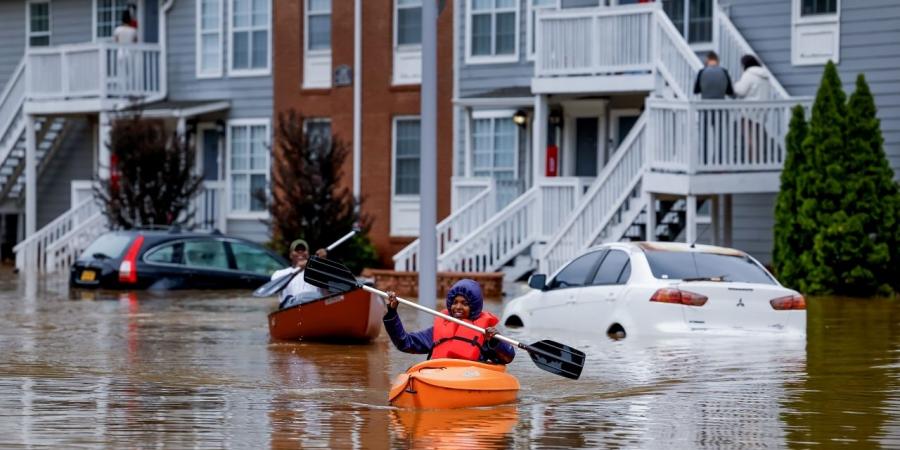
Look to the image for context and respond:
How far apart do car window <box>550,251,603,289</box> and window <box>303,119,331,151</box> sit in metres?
13.9

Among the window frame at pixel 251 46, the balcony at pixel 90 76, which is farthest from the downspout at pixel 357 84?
the balcony at pixel 90 76

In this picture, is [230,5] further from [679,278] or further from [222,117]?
[679,278]

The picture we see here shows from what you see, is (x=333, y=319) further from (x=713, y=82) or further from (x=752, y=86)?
(x=752, y=86)

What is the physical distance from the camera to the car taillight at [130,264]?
105 ft

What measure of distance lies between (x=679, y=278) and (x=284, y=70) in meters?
22.0

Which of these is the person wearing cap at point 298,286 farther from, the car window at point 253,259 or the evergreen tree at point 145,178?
the evergreen tree at point 145,178

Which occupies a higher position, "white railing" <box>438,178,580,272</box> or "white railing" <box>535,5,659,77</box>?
"white railing" <box>535,5,659,77</box>

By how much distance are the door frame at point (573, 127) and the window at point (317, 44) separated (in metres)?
6.77

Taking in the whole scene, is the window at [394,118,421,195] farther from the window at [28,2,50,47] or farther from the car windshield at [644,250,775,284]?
the car windshield at [644,250,775,284]

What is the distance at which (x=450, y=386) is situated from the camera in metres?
14.6

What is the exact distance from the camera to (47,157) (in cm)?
4700

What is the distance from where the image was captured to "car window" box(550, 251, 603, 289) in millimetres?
21531

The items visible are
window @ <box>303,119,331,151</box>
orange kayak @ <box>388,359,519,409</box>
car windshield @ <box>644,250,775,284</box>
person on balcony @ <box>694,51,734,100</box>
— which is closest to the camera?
orange kayak @ <box>388,359,519,409</box>

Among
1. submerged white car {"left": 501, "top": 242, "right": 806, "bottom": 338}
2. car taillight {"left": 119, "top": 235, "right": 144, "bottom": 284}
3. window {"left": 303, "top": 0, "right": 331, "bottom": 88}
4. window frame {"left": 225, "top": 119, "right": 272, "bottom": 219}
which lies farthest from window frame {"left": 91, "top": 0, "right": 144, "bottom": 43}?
submerged white car {"left": 501, "top": 242, "right": 806, "bottom": 338}
